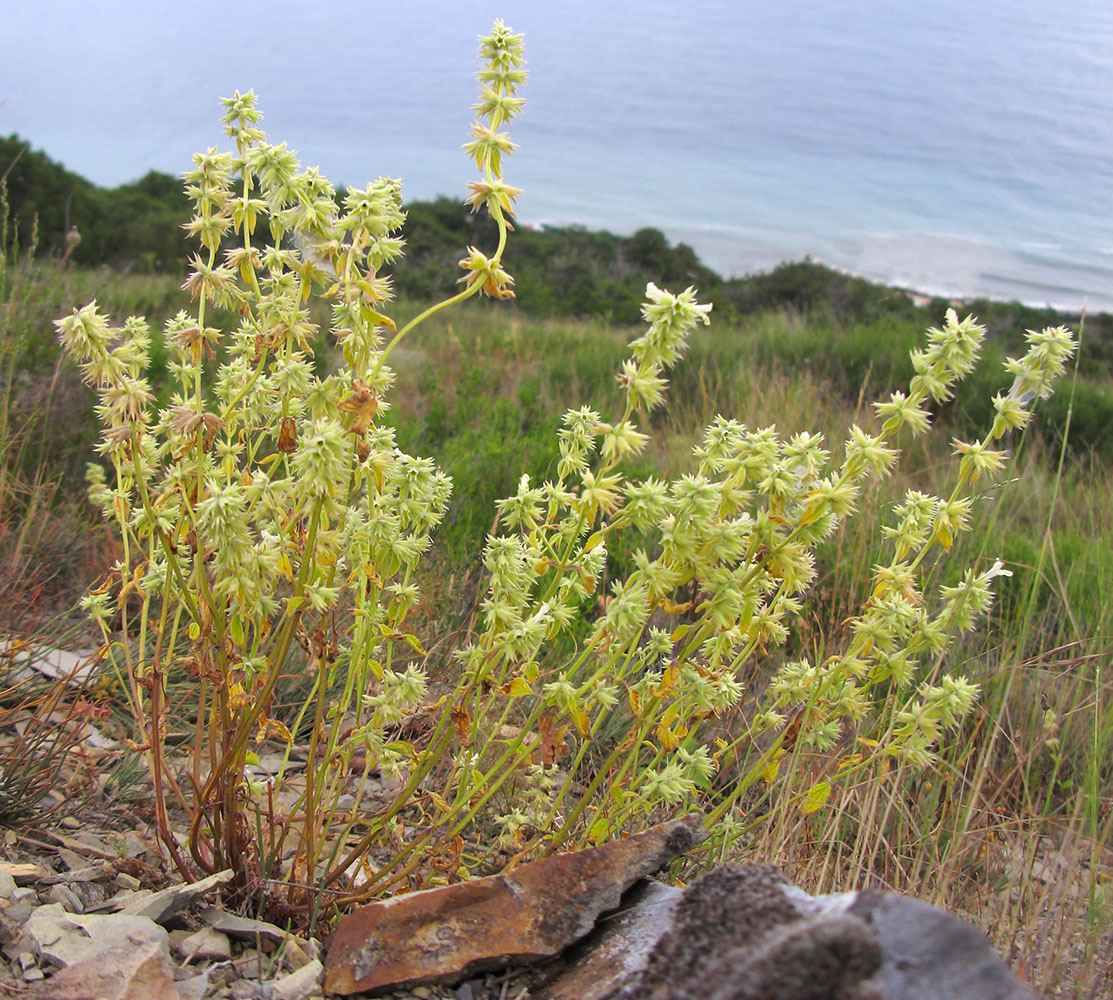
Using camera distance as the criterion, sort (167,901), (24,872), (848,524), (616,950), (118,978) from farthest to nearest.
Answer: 1. (848,524)
2. (24,872)
3. (167,901)
4. (616,950)
5. (118,978)

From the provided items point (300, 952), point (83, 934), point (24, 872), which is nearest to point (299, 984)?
point (300, 952)

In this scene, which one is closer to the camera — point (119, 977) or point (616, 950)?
point (119, 977)

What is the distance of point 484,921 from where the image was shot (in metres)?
1.67

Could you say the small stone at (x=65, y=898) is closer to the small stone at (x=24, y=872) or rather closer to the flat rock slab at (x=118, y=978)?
→ the small stone at (x=24, y=872)

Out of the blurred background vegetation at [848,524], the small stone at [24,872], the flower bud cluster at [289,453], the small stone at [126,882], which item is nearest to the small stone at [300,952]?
the flower bud cluster at [289,453]

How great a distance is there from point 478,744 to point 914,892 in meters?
1.23

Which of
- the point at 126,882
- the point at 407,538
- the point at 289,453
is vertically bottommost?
the point at 126,882

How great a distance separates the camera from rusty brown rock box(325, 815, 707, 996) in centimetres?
162

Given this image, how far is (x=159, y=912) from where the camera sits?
172cm

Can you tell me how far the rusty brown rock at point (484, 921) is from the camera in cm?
162

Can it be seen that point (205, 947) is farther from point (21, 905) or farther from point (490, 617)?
point (490, 617)

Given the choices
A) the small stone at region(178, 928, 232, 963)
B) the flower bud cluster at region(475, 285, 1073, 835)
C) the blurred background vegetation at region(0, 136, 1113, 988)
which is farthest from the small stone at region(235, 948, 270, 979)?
the blurred background vegetation at region(0, 136, 1113, 988)

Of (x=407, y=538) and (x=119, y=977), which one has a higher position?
(x=407, y=538)

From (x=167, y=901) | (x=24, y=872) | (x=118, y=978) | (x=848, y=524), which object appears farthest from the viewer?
(x=848, y=524)
